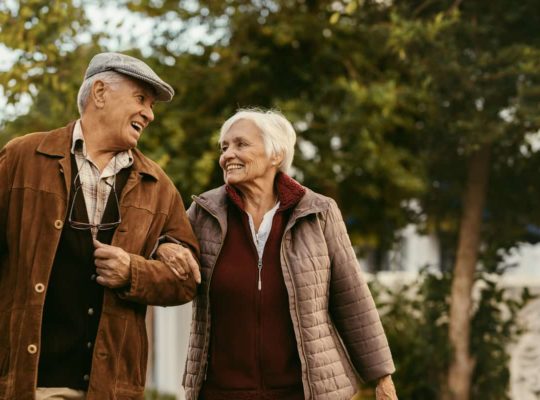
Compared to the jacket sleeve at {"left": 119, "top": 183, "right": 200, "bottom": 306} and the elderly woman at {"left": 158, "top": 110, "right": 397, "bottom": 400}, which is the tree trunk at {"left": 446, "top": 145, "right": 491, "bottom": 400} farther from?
the jacket sleeve at {"left": 119, "top": 183, "right": 200, "bottom": 306}

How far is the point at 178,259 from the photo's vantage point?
3.82m

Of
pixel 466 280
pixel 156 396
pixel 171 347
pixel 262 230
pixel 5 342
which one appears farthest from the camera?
pixel 171 347

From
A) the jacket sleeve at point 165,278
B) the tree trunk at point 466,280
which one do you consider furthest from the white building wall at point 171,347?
the jacket sleeve at point 165,278

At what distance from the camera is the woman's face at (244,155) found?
430 centimetres

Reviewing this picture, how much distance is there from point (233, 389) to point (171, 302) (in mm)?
506

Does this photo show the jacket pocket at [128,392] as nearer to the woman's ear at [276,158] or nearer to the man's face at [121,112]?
the man's face at [121,112]

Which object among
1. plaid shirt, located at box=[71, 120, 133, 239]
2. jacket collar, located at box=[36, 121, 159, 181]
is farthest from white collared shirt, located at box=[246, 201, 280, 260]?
plaid shirt, located at box=[71, 120, 133, 239]

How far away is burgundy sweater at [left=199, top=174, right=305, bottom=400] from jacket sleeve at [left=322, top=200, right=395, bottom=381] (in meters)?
0.29

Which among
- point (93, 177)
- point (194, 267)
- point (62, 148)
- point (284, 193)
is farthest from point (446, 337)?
point (62, 148)

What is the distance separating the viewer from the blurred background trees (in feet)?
24.9

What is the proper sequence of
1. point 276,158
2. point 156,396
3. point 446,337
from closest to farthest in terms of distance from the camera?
point 276,158 → point 446,337 → point 156,396

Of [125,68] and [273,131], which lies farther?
[273,131]

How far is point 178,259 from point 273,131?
858 mm

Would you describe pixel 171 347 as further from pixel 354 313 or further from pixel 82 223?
pixel 82 223
